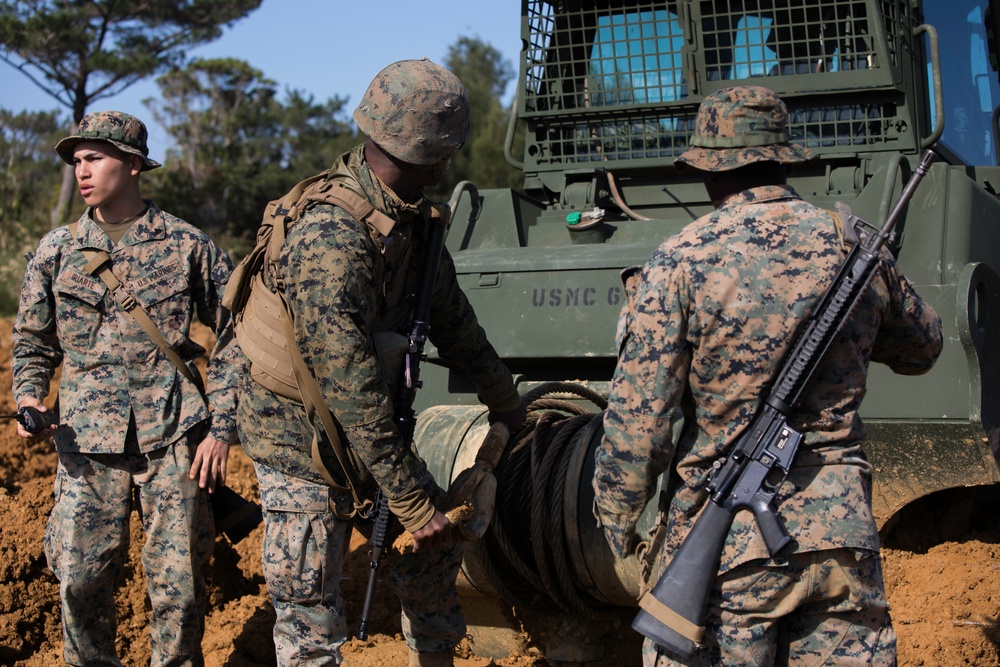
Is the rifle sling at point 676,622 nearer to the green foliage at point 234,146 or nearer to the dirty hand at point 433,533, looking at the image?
the dirty hand at point 433,533

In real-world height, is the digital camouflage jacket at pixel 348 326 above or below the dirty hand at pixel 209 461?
above

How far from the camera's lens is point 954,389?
3.72 m

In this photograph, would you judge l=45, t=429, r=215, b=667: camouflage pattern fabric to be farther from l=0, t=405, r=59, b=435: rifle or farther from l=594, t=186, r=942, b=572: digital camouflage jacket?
l=594, t=186, r=942, b=572: digital camouflage jacket

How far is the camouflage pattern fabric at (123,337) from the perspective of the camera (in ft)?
12.0

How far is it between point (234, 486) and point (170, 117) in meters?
21.7

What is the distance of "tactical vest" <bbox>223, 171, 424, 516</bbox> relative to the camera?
2.94 metres

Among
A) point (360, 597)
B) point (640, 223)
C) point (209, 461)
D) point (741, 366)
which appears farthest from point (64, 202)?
point (741, 366)

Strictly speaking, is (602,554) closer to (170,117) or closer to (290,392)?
(290,392)

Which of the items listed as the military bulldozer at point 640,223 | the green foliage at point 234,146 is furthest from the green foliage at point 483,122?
the military bulldozer at point 640,223

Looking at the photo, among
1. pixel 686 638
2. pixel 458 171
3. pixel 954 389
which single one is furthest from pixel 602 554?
pixel 458 171

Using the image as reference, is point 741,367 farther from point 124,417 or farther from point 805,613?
point 124,417

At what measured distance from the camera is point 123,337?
12.1 feet

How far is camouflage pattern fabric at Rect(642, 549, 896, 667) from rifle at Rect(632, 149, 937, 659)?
63 millimetres

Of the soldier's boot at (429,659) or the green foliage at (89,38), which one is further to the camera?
the green foliage at (89,38)
